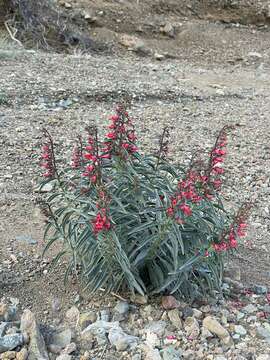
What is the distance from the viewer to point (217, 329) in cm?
287

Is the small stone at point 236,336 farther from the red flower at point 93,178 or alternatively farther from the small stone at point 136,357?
the red flower at point 93,178

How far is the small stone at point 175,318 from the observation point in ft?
9.47

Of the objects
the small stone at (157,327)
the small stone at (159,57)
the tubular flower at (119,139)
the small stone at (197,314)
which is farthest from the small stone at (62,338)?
the small stone at (159,57)

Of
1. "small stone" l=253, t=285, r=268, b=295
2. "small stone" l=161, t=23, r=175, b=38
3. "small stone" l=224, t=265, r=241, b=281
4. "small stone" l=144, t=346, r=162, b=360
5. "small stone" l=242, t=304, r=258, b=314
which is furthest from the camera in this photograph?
"small stone" l=161, t=23, r=175, b=38

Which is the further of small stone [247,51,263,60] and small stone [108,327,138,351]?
small stone [247,51,263,60]

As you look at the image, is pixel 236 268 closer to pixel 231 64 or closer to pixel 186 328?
pixel 186 328

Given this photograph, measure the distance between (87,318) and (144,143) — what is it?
306cm

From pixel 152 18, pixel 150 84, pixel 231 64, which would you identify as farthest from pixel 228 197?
pixel 152 18

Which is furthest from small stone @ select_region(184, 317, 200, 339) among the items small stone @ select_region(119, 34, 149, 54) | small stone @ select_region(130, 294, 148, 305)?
small stone @ select_region(119, 34, 149, 54)

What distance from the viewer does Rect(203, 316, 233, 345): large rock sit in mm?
2842

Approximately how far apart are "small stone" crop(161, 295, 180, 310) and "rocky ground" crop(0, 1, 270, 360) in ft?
0.14

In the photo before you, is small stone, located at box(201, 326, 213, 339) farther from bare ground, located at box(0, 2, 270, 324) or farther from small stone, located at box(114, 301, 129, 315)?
bare ground, located at box(0, 2, 270, 324)

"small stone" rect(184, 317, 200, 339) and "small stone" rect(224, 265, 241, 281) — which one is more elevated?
"small stone" rect(184, 317, 200, 339)

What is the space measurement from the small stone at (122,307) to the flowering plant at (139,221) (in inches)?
3.3
